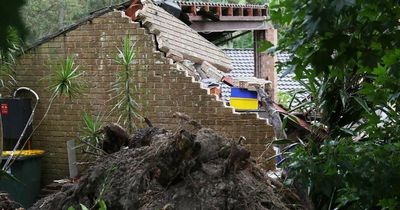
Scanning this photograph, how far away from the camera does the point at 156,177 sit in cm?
393

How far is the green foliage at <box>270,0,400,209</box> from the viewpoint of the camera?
5.70 feet

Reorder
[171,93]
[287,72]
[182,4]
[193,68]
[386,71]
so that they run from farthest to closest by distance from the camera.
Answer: [182,4], [193,68], [171,93], [386,71], [287,72]

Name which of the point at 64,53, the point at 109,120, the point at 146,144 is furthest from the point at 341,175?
the point at 64,53

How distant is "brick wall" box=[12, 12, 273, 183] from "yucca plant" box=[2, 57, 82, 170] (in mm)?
99

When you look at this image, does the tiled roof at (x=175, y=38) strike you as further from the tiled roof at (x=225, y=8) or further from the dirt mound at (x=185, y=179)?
the dirt mound at (x=185, y=179)

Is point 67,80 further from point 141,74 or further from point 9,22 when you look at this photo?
point 9,22

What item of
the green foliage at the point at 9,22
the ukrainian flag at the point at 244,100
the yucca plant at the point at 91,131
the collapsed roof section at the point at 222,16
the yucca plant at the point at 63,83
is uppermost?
the collapsed roof section at the point at 222,16

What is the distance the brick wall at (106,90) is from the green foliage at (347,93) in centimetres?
259

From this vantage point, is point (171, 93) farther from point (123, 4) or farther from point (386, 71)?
point (386, 71)

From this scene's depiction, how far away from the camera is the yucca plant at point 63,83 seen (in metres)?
6.90

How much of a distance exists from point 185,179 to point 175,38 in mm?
4030

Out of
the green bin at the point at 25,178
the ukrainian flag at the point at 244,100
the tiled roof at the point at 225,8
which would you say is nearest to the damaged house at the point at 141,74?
the ukrainian flag at the point at 244,100

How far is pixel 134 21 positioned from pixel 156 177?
3880 millimetres

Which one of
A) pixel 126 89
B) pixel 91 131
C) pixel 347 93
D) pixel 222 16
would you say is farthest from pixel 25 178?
pixel 222 16
